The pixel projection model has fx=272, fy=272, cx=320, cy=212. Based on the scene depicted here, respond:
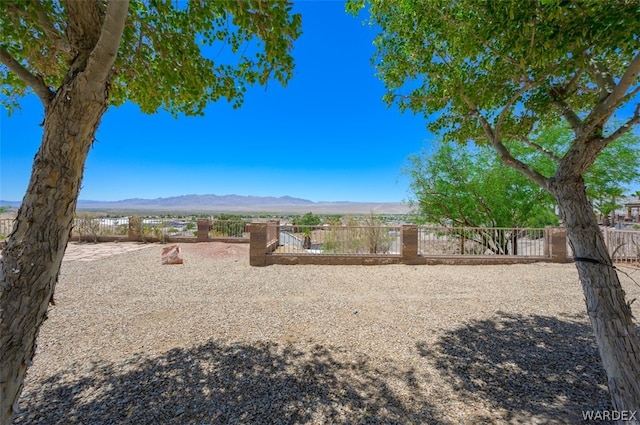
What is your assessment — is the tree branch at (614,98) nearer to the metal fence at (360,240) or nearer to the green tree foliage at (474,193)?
the metal fence at (360,240)

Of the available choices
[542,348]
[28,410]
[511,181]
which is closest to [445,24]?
[542,348]

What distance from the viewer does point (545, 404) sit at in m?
2.51

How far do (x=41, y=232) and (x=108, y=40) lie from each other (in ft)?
4.48

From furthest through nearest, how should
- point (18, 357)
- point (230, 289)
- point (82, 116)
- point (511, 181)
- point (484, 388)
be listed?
point (511, 181) < point (230, 289) < point (484, 388) < point (82, 116) < point (18, 357)

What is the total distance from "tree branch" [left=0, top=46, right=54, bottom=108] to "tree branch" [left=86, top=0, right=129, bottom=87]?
1.49ft

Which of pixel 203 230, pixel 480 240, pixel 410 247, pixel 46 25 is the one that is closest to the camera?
pixel 46 25

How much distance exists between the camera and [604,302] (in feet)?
7.92

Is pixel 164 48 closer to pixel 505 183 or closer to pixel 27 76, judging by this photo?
pixel 27 76

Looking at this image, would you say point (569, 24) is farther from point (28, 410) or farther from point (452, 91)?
point (28, 410)

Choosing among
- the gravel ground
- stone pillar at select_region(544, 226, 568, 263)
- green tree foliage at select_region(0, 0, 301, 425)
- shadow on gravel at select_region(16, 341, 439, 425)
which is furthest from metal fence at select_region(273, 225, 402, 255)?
green tree foliage at select_region(0, 0, 301, 425)

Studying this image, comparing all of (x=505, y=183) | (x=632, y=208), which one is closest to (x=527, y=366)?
(x=505, y=183)

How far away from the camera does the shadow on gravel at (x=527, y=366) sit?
2.52 metres

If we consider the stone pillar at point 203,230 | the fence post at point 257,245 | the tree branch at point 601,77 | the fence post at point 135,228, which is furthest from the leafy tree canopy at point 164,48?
the fence post at point 135,228

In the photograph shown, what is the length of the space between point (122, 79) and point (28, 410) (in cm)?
350
